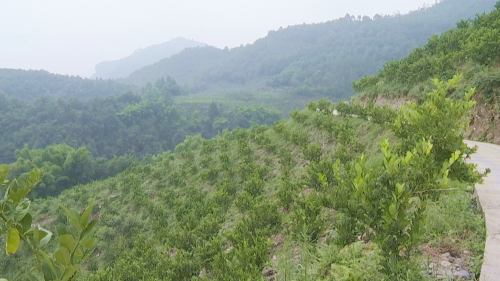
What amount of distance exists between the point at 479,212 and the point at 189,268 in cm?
437

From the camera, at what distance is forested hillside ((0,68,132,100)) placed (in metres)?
101

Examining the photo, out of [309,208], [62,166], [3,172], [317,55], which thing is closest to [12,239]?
[3,172]

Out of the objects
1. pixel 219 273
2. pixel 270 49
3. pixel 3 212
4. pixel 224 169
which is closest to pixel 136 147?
pixel 224 169

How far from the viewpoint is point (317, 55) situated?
120438mm

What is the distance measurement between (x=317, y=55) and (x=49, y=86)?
96.8 meters

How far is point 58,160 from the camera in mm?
33688

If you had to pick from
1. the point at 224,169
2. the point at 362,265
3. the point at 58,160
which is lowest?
the point at 58,160

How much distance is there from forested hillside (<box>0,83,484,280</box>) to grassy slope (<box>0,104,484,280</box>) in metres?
0.03

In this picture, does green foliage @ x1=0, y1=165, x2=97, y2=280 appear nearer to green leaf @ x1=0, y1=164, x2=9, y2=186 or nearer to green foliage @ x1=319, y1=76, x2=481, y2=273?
green leaf @ x1=0, y1=164, x2=9, y2=186

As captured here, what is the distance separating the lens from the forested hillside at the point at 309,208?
2381 millimetres

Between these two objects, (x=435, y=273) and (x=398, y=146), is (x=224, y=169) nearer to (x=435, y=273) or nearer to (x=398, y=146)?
(x=398, y=146)

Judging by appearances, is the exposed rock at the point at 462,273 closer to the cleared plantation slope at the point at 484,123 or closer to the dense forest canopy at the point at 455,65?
the cleared plantation slope at the point at 484,123

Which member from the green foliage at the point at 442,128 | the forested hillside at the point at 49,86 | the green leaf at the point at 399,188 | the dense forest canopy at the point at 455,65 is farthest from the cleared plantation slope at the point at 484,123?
the forested hillside at the point at 49,86

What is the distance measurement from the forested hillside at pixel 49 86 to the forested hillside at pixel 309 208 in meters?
97.8
